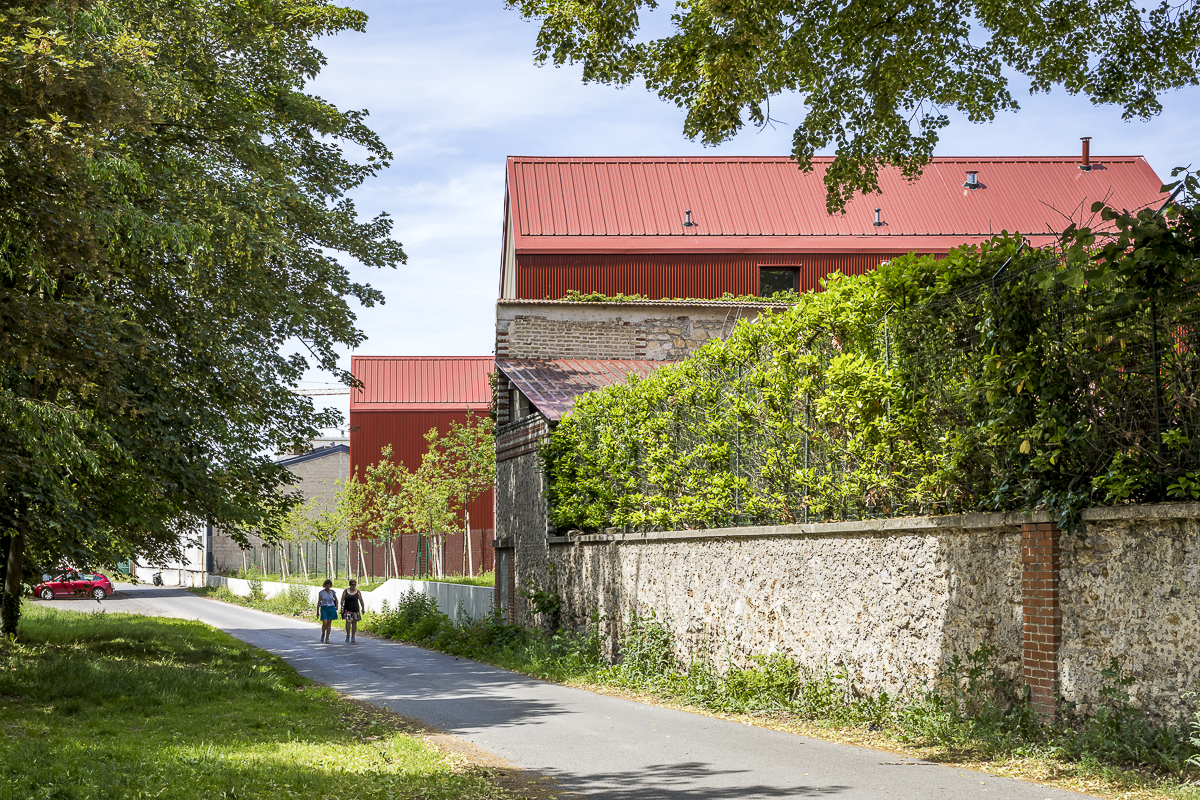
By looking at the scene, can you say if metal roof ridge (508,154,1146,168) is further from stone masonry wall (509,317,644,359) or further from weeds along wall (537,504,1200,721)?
weeds along wall (537,504,1200,721)

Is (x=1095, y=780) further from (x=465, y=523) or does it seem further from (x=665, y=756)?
(x=465, y=523)

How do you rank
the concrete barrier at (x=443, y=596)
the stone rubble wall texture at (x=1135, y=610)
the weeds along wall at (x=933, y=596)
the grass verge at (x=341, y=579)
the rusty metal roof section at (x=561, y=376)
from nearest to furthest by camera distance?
the stone rubble wall texture at (x=1135, y=610)
the weeds along wall at (x=933, y=596)
the rusty metal roof section at (x=561, y=376)
the concrete barrier at (x=443, y=596)
the grass verge at (x=341, y=579)

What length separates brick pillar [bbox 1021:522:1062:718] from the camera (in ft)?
26.7

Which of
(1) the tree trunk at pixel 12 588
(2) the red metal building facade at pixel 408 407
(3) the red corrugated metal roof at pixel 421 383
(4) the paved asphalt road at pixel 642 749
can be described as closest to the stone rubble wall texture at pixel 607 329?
(4) the paved asphalt road at pixel 642 749

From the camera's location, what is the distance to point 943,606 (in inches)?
372

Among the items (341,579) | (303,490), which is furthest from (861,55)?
(303,490)

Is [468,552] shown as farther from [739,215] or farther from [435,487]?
[739,215]

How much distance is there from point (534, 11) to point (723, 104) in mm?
2097

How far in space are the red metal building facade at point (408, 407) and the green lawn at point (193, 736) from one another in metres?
29.8

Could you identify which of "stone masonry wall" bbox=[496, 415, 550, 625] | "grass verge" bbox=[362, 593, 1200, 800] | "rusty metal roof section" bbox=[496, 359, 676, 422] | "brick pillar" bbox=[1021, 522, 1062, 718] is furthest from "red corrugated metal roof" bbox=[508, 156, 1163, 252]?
"brick pillar" bbox=[1021, 522, 1062, 718]

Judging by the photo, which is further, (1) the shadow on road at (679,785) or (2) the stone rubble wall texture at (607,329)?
(2) the stone rubble wall texture at (607,329)

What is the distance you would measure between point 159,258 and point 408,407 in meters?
36.5

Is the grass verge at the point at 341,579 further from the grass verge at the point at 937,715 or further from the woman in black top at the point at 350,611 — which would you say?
the grass verge at the point at 937,715

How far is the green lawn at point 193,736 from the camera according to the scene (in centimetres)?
770
